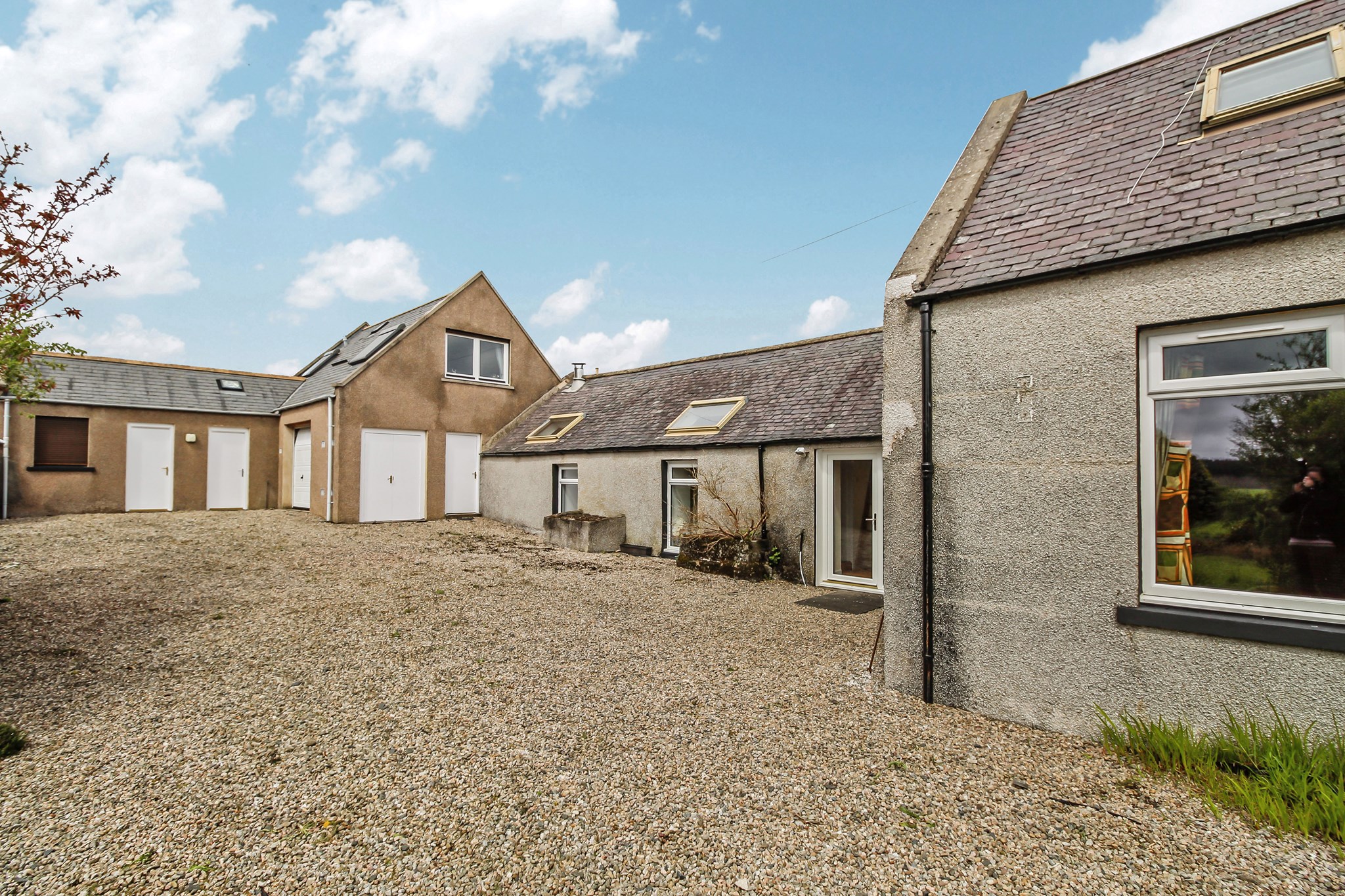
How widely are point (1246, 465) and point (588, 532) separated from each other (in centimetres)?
1088

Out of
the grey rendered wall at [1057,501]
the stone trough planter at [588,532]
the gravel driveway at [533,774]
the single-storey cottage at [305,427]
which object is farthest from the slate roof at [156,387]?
the grey rendered wall at [1057,501]

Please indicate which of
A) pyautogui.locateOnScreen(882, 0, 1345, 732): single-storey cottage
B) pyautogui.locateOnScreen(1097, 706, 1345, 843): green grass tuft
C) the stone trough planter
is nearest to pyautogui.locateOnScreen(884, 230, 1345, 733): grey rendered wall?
pyautogui.locateOnScreen(882, 0, 1345, 732): single-storey cottage

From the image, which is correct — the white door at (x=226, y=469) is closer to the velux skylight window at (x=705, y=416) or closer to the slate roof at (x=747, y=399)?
the slate roof at (x=747, y=399)

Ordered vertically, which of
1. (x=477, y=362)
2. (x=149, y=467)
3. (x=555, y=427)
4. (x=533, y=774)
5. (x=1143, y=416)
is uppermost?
(x=477, y=362)

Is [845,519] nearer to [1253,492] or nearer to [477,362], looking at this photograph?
[1253,492]

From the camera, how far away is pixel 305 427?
18203mm

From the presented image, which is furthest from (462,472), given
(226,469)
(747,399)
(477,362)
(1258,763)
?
(1258,763)

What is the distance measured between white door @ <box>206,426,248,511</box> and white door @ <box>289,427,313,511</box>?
5.07 ft

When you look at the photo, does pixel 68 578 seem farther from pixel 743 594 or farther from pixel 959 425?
pixel 959 425

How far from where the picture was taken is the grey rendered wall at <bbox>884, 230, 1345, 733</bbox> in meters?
3.67

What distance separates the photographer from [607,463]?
46.5ft

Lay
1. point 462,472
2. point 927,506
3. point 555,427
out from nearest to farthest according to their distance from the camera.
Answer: point 927,506
point 555,427
point 462,472

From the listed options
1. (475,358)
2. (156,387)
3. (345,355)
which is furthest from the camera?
(345,355)

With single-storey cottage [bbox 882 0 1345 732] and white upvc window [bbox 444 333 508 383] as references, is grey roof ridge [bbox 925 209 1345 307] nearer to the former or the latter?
single-storey cottage [bbox 882 0 1345 732]
